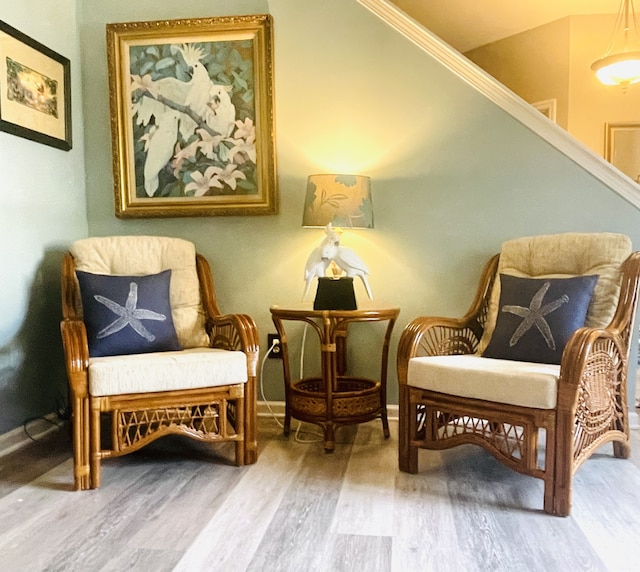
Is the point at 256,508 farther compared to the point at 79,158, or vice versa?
the point at 79,158

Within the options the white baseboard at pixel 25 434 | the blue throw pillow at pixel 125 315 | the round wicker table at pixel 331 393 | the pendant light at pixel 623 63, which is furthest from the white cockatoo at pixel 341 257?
the pendant light at pixel 623 63

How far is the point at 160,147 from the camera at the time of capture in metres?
2.95

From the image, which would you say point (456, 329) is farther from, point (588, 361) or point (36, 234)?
point (36, 234)

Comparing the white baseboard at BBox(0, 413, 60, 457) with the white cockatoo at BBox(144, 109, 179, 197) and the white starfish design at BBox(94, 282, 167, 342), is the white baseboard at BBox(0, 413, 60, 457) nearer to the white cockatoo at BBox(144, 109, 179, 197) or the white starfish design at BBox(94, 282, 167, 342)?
the white starfish design at BBox(94, 282, 167, 342)

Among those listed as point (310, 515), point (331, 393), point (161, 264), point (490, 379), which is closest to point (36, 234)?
point (161, 264)

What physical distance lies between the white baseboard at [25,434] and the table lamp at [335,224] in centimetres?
138

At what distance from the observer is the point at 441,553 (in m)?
1.57

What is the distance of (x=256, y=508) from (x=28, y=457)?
43.3 inches

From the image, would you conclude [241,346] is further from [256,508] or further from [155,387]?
[256,508]

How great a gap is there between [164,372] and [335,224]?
969mm

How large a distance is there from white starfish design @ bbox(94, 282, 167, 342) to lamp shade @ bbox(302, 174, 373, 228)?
79 cm

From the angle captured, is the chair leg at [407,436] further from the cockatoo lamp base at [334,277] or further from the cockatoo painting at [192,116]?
the cockatoo painting at [192,116]

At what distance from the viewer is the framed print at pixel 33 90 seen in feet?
7.96

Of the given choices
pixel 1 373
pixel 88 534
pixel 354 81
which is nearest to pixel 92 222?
pixel 1 373
